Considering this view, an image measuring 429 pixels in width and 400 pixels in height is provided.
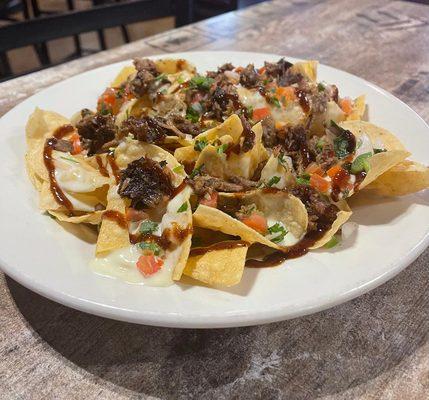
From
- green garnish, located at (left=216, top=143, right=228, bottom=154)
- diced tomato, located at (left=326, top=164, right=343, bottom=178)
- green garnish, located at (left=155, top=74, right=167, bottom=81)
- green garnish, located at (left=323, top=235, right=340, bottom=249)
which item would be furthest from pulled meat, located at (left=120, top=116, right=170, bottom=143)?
green garnish, located at (left=323, top=235, right=340, bottom=249)

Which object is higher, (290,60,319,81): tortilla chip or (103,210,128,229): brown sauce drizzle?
(290,60,319,81): tortilla chip

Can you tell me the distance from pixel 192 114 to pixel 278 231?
863 mm

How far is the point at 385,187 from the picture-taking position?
1780 millimetres

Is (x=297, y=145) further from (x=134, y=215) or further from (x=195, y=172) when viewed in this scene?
(x=134, y=215)

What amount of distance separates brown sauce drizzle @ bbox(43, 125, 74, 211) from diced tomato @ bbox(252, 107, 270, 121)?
896 mm

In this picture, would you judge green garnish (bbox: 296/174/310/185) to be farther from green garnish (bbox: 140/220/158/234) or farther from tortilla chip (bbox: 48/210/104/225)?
tortilla chip (bbox: 48/210/104/225)

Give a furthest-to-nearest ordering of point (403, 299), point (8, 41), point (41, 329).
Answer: point (8, 41), point (403, 299), point (41, 329)

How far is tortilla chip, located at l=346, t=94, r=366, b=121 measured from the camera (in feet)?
7.38

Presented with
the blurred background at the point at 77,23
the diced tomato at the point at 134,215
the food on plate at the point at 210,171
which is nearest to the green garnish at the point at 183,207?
the food on plate at the point at 210,171

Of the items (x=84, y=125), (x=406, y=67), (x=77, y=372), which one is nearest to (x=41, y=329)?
(x=77, y=372)

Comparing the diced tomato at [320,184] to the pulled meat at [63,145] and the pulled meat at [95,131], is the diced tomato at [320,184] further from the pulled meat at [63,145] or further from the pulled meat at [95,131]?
the pulled meat at [63,145]

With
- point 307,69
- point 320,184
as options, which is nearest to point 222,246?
point 320,184

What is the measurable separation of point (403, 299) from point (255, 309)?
2.28ft

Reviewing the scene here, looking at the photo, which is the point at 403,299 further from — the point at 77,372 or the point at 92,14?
the point at 92,14
